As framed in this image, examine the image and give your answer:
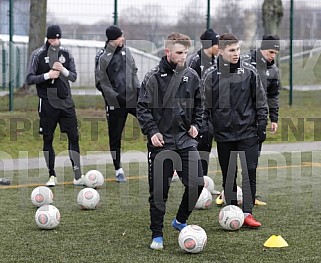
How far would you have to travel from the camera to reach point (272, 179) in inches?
481

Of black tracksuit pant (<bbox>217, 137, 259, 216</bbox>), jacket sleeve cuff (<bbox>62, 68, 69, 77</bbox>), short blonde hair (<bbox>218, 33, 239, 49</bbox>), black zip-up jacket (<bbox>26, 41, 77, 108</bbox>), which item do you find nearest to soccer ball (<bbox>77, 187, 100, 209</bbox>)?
black tracksuit pant (<bbox>217, 137, 259, 216</bbox>)

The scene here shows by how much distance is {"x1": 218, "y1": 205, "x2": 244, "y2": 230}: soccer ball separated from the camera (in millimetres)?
8117

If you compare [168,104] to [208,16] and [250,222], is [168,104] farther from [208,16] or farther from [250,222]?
[208,16]

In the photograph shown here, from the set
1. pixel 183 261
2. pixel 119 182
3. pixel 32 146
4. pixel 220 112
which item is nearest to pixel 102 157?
pixel 32 146

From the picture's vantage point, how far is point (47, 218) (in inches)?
323

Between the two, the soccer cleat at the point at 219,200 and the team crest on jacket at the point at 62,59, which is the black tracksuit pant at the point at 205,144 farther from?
the team crest on jacket at the point at 62,59

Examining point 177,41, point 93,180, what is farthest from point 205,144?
point 177,41

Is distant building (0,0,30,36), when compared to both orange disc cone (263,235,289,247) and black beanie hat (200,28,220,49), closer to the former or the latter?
black beanie hat (200,28,220,49)

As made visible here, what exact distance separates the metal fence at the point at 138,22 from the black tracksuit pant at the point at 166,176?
1068cm

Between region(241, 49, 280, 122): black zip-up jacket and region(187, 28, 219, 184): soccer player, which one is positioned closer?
region(241, 49, 280, 122): black zip-up jacket

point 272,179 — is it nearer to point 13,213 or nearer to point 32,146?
point 13,213

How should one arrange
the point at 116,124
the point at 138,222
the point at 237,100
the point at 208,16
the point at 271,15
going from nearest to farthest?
the point at 237,100 → the point at 138,222 → the point at 116,124 → the point at 208,16 → the point at 271,15

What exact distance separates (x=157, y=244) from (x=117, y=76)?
15.2 ft

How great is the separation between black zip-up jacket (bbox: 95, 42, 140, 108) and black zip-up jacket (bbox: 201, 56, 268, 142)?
10.6 feet
